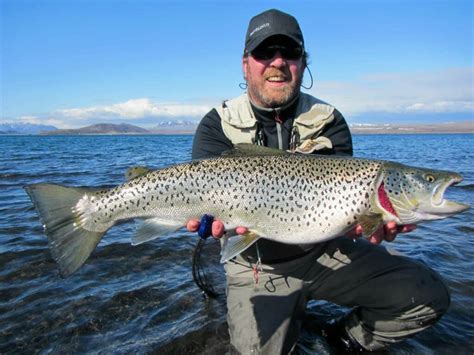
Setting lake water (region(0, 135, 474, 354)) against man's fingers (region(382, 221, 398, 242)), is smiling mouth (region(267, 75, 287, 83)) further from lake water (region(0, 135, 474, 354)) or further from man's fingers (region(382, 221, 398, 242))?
lake water (region(0, 135, 474, 354))

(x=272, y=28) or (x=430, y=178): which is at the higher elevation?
(x=272, y=28)

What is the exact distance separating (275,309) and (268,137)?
6.11 ft

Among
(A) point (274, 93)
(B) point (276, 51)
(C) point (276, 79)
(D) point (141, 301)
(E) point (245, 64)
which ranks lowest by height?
(D) point (141, 301)

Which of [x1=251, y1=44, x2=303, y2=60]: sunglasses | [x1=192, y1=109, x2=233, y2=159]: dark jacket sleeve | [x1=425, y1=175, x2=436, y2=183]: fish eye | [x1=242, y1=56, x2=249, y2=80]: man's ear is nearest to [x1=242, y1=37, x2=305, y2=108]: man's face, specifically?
[x1=251, y1=44, x2=303, y2=60]: sunglasses

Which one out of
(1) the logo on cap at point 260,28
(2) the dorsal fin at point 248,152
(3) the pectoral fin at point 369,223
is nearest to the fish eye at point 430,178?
(3) the pectoral fin at point 369,223

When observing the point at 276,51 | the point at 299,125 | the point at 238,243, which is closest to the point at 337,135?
the point at 299,125

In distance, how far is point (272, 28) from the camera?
4.44 metres

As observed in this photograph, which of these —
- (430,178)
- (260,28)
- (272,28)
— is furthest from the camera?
(260,28)

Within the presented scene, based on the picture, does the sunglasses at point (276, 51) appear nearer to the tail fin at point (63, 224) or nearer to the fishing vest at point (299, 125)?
the fishing vest at point (299, 125)

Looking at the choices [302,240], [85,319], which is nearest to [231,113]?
[302,240]

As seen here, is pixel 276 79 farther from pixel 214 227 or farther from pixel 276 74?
pixel 214 227

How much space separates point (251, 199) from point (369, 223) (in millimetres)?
1079

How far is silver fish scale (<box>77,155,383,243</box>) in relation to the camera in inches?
147

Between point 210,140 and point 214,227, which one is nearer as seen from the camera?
point 214,227
